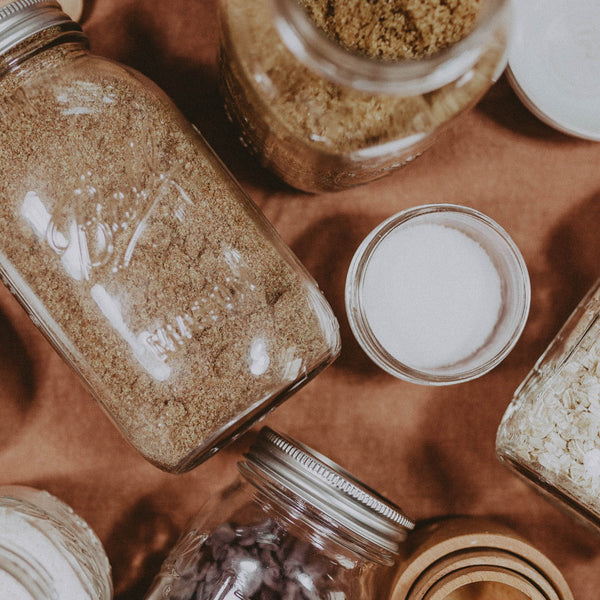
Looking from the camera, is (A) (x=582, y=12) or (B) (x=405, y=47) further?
(A) (x=582, y=12)

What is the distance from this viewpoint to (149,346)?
55 centimetres

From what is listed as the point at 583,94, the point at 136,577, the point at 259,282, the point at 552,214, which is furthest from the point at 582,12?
the point at 136,577

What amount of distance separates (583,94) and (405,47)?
38 cm

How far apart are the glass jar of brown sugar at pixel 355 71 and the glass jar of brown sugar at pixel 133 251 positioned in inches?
3.8

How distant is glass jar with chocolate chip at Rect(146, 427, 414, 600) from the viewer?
58cm

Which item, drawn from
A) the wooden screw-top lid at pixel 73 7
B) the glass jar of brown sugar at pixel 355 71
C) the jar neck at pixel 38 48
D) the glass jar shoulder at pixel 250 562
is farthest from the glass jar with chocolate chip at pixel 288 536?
the wooden screw-top lid at pixel 73 7

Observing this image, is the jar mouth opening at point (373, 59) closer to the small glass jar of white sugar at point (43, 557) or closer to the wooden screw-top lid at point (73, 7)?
the wooden screw-top lid at point (73, 7)

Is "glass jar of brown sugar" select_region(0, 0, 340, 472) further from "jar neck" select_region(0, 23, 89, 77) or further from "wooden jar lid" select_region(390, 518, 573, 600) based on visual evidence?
"wooden jar lid" select_region(390, 518, 573, 600)

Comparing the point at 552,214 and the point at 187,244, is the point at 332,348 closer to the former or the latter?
the point at 187,244

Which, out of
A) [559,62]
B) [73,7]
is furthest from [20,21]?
[559,62]

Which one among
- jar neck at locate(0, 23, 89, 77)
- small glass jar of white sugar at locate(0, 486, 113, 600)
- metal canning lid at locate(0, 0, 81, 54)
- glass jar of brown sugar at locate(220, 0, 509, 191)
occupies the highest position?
metal canning lid at locate(0, 0, 81, 54)

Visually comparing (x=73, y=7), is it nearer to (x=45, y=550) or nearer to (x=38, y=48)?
(x=38, y=48)

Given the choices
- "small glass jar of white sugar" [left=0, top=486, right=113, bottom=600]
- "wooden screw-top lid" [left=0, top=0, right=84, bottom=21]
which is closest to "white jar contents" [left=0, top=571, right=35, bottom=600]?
"small glass jar of white sugar" [left=0, top=486, right=113, bottom=600]

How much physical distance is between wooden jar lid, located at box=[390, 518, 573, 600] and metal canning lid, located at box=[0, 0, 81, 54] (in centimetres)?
64
